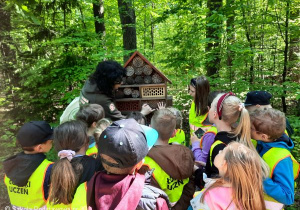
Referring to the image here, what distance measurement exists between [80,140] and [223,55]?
3.64m

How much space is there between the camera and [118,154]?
1.26m

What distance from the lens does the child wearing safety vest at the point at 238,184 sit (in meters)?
1.38

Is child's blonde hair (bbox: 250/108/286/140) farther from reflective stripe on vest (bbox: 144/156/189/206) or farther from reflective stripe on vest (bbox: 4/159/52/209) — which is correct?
reflective stripe on vest (bbox: 4/159/52/209)

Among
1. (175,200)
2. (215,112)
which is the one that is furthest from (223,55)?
(175,200)

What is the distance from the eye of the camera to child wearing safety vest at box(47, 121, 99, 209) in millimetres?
1580

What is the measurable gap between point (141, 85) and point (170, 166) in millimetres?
1790

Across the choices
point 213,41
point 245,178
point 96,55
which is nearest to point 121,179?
point 245,178

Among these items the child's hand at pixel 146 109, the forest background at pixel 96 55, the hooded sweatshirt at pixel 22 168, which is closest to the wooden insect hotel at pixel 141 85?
the child's hand at pixel 146 109

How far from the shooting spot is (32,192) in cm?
180

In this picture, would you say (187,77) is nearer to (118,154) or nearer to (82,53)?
(82,53)

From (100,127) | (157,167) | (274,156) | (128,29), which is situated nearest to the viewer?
(274,156)

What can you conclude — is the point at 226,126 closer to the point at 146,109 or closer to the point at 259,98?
the point at 259,98

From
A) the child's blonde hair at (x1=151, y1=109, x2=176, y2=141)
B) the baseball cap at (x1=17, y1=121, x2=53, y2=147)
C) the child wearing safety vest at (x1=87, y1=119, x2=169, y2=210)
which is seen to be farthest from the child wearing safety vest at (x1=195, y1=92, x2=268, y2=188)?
the baseball cap at (x1=17, y1=121, x2=53, y2=147)

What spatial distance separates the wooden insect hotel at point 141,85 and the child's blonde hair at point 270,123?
5.61 ft
